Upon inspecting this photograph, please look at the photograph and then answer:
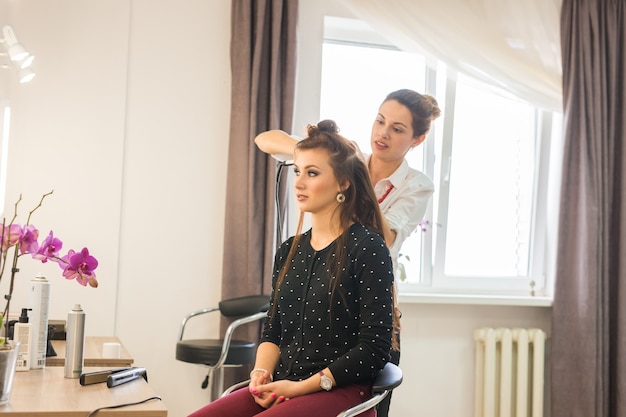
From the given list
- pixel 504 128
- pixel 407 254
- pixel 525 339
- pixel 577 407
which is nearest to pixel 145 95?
pixel 407 254

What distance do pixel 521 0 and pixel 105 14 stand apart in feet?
7.01

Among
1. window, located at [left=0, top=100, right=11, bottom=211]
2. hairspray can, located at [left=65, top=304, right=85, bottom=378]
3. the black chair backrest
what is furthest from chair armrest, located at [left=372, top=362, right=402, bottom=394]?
window, located at [left=0, top=100, right=11, bottom=211]

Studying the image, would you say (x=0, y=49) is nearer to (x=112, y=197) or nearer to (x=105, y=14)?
(x=105, y=14)

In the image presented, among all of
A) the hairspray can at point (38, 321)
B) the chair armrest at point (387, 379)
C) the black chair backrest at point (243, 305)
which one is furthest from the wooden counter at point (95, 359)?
the black chair backrest at point (243, 305)

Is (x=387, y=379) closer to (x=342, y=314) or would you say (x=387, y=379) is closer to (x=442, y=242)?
(x=342, y=314)

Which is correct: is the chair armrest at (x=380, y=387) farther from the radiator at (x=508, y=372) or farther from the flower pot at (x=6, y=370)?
the radiator at (x=508, y=372)

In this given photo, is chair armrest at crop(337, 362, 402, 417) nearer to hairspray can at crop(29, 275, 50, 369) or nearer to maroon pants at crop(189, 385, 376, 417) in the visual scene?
maroon pants at crop(189, 385, 376, 417)

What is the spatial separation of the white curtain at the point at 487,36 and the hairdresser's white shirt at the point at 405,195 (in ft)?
6.04

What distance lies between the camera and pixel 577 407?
4.11m

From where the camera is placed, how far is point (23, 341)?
2076 millimetres

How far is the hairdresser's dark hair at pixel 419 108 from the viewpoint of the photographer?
254 centimetres

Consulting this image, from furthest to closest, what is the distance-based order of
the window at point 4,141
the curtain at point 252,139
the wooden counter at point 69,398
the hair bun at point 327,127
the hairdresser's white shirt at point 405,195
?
the curtain at point 252,139 → the window at point 4,141 → the hairdresser's white shirt at point 405,195 → the hair bun at point 327,127 → the wooden counter at point 69,398

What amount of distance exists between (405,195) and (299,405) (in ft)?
2.76

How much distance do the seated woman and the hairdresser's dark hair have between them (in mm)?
501
